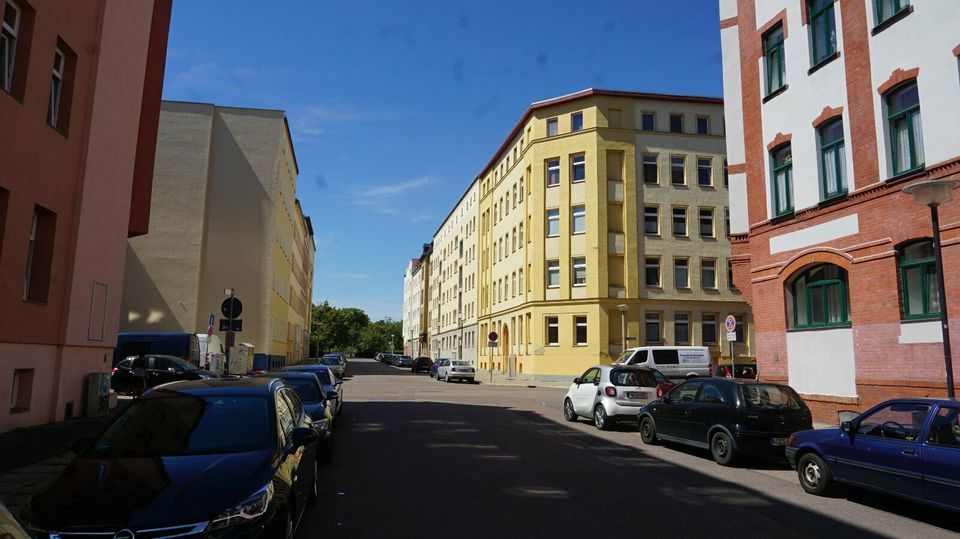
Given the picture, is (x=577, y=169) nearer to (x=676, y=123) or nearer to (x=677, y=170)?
(x=677, y=170)

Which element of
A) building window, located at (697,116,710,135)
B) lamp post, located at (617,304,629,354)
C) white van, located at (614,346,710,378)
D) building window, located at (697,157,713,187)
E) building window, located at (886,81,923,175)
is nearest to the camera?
building window, located at (886,81,923,175)

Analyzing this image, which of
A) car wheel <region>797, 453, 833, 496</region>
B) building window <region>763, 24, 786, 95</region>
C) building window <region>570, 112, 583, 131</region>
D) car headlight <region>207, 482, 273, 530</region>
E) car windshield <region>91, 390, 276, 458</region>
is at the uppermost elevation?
building window <region>570, 112, 583, 131</region>

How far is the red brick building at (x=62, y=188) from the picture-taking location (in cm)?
1202

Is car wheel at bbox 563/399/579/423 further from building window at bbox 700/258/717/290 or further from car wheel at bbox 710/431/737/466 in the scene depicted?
building window at bbox 700/258/717/290

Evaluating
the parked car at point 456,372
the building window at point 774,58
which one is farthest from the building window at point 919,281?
the parked car at point 456,372

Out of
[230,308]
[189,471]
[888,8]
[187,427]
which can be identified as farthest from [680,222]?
[189,471]

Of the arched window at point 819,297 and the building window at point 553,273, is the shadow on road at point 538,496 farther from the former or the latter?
the building window at point 553,273

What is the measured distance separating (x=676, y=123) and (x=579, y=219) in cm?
936

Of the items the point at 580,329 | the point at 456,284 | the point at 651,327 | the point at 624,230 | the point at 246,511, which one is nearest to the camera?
the point at 246,511

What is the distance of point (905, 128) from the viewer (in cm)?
1427

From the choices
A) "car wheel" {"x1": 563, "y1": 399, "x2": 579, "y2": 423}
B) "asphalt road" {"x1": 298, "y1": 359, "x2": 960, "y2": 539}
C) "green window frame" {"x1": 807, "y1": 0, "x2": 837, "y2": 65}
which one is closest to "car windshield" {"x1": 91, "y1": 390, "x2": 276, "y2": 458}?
"asphalt road" {"x1": 298, "y1": 359, "x2": 960, "y2": 539}

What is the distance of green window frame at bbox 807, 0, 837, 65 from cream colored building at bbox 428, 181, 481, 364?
154 feet

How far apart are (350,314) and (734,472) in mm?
155256

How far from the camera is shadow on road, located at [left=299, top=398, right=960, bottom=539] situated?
21.8ft
